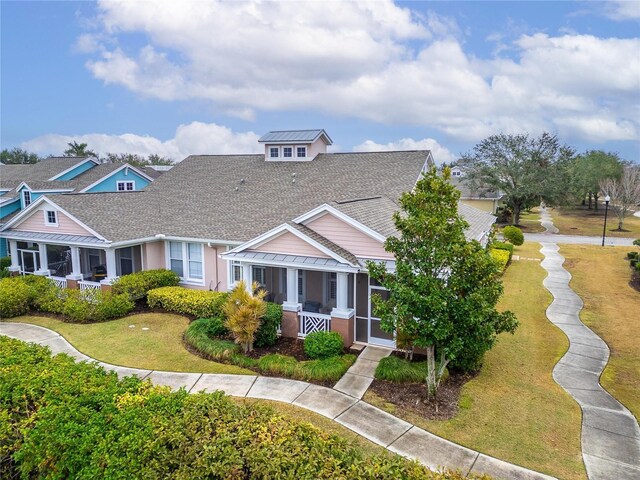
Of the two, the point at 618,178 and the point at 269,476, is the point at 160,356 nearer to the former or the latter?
the point at 269,476

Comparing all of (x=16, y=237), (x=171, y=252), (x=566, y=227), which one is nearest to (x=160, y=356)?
(x=171, y=252)

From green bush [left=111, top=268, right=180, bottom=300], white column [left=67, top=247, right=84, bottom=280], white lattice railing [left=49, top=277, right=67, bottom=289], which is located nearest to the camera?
green bush [left=111, top=268, right=180, bottom=300]

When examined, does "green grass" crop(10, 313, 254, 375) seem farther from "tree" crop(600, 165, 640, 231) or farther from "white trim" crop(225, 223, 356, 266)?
"tree" crop(600, 165, 640, 231)

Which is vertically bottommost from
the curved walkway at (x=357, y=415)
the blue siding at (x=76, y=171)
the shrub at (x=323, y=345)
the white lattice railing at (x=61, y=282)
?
the curved walkway at (x=357, y=415)

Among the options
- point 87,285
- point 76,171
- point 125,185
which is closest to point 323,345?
point 87,285

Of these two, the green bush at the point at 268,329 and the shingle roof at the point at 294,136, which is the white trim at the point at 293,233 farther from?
the shingle roof at the point at 294,136

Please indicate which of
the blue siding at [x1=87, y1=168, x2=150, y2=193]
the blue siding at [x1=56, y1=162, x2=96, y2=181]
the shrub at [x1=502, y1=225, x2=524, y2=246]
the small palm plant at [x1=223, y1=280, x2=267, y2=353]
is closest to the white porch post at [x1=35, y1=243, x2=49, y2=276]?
the blue siding at [x1=87, y1=168, x2=150, y2=193]

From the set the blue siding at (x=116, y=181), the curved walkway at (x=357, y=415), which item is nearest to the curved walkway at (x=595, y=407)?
the curved walkway at (x=357, y=415)
